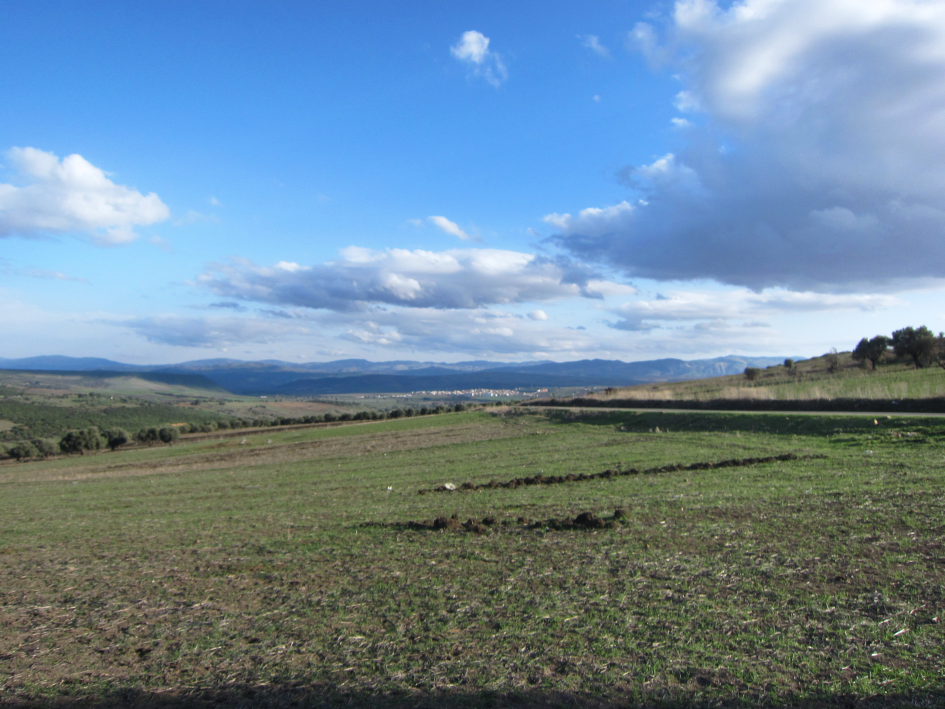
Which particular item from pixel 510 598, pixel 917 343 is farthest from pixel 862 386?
pixel 510 598

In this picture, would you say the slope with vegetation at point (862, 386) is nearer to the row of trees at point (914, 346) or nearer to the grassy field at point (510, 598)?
the row of trees at point (914, 346)

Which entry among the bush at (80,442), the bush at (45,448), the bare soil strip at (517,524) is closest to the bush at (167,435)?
the bush at (80,442)

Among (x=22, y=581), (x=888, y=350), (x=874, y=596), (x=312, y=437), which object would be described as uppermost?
(x=888, y=350)

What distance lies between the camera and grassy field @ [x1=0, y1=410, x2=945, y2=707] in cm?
516

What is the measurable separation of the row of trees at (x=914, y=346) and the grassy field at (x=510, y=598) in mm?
52388

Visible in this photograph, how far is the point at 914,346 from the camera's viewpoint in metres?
56.9

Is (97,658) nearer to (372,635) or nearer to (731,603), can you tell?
(372,635)

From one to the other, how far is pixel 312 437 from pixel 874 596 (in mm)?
55172

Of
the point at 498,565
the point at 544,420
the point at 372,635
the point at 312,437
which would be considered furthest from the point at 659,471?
the point at 312,437

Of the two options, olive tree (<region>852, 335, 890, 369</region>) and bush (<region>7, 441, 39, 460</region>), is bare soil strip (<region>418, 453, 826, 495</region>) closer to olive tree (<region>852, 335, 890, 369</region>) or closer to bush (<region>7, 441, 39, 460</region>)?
olive tree (<region>852, 335, 890, 369</region>)

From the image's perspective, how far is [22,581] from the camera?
9445 mm

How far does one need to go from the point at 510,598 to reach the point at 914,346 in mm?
69199

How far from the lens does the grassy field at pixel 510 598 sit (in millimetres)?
5164

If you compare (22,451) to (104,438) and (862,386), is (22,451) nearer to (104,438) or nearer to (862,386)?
(104,438)
